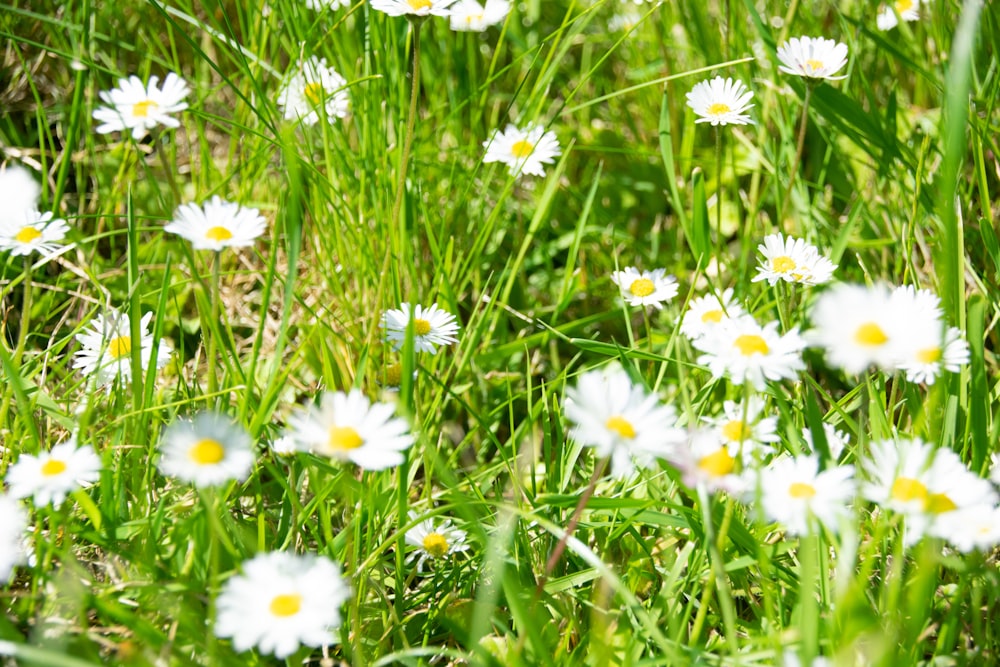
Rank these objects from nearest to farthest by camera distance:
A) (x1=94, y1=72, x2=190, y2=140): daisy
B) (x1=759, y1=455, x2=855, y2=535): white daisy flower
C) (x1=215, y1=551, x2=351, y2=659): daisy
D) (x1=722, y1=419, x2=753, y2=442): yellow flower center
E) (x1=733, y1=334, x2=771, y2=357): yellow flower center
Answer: (x1=215, y1=551, x2=351, y2=659): daisy → (x1=759, y1=455, x2=855, y2=535): white daisy flower → (x1=733, y1=334, x2=771, y2=357): yellow flower center → (x1=722, y1=419, x2=753, y2=442): yellow flower center → (x1=94, y1=72, x2=190, y2=140): daisy

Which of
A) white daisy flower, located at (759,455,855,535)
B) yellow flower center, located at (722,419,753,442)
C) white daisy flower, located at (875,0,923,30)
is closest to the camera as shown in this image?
white daisy flower, located at (759,455,855,535)

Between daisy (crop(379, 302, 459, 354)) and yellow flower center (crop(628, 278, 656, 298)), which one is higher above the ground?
yellow flower center (crop(628, 278, 656, 298))

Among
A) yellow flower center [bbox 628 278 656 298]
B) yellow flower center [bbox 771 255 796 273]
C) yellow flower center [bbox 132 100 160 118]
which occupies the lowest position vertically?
yellow flower center [bbox 771 255 796 273]

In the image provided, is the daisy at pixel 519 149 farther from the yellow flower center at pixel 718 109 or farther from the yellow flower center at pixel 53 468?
the yellow flower center at pixel 53 468

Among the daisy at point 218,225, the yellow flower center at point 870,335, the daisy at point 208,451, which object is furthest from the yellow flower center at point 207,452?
the yellow flower center at point 870,335

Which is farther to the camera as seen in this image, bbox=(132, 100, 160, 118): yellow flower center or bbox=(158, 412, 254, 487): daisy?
bbox=(132, 100, 160, 118): yellow flower center

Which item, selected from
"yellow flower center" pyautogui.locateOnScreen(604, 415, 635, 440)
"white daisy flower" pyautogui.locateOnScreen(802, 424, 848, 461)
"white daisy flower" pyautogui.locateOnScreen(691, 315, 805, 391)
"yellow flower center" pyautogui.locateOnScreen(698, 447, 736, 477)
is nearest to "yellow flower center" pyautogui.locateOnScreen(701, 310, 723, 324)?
"white daisy flower" pyautogui.locateOnScreen(802, 424, 848, 461)

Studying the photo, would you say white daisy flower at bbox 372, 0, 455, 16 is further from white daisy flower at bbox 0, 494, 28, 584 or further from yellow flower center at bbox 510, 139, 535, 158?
white daisy flower at bbox 0, 494, 28, 584
